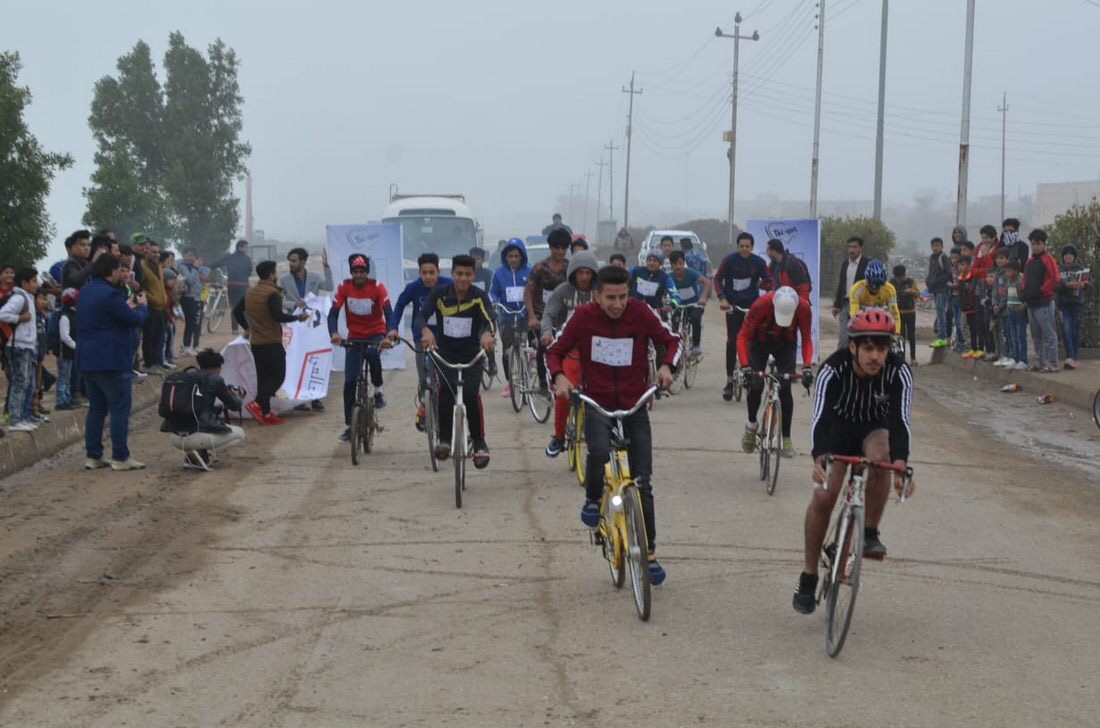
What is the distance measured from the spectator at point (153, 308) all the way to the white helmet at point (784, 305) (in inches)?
352

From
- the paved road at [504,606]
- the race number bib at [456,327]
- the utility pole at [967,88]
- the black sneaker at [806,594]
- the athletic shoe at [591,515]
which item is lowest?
the paved road at [504,606]

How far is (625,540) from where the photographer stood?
8.06 metres

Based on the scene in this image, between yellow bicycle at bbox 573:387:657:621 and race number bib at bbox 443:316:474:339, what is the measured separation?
3.76 metres

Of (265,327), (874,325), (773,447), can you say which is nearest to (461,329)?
(773,447)

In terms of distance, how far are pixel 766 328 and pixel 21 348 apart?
671 centimetres

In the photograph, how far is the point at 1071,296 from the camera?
2052 cm

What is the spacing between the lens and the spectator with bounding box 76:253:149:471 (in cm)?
1259

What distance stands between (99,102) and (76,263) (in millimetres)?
30196

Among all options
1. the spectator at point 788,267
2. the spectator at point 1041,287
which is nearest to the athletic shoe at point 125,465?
the spectator at point 788,267

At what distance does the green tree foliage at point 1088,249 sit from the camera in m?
22.3

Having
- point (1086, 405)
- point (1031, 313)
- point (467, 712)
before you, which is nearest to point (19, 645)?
point (467, 712)

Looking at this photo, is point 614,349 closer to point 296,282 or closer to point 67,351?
point 67,351

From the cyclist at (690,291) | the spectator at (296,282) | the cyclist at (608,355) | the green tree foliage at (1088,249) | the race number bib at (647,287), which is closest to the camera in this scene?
the cyclist at (608,355)

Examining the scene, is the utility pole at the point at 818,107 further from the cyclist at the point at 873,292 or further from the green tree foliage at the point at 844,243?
the cyclist at the point at 873,292
